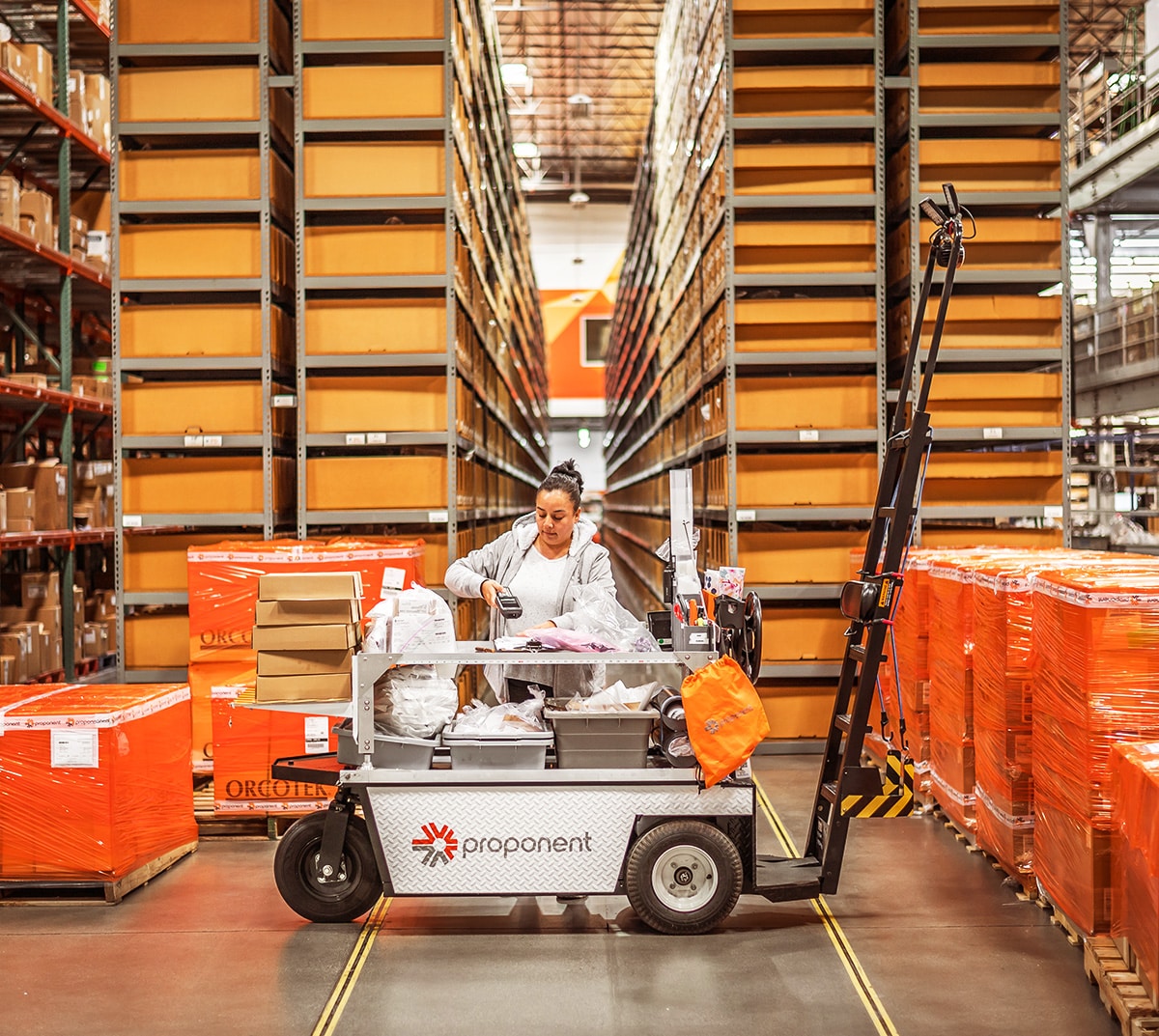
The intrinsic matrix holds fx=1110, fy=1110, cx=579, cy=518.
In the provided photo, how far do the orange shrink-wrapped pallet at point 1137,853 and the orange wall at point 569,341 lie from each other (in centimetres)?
2710

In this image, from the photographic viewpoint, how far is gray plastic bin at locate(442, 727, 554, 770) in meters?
3.89

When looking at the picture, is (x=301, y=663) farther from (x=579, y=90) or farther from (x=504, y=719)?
(x=579, y=90)

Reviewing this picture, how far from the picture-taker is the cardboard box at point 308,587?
15.4 feet

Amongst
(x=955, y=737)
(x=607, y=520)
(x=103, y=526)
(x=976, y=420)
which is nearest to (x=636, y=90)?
(x=607, y=520)

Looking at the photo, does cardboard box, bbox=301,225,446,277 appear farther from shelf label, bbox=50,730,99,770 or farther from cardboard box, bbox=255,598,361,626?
shelf label, bbox=50,730,99,770

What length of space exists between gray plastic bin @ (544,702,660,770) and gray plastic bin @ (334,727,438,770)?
459mm

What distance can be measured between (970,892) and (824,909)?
625 mm

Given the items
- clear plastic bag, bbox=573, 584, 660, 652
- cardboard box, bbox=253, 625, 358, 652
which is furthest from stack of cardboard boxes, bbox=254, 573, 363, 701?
clear plastic bag, bbox=573, 584, 660, 652

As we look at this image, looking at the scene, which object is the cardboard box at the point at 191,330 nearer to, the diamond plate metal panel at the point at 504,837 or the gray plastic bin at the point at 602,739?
the gray plastic bin at the point at 602,739

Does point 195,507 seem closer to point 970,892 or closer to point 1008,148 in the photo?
point 970,892

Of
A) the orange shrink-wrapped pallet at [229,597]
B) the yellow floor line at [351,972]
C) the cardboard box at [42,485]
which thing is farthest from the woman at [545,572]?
the cardboard box at [42,485]

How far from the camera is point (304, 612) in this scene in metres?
4.70

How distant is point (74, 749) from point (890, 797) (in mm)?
3080

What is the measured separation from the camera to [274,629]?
468cm
